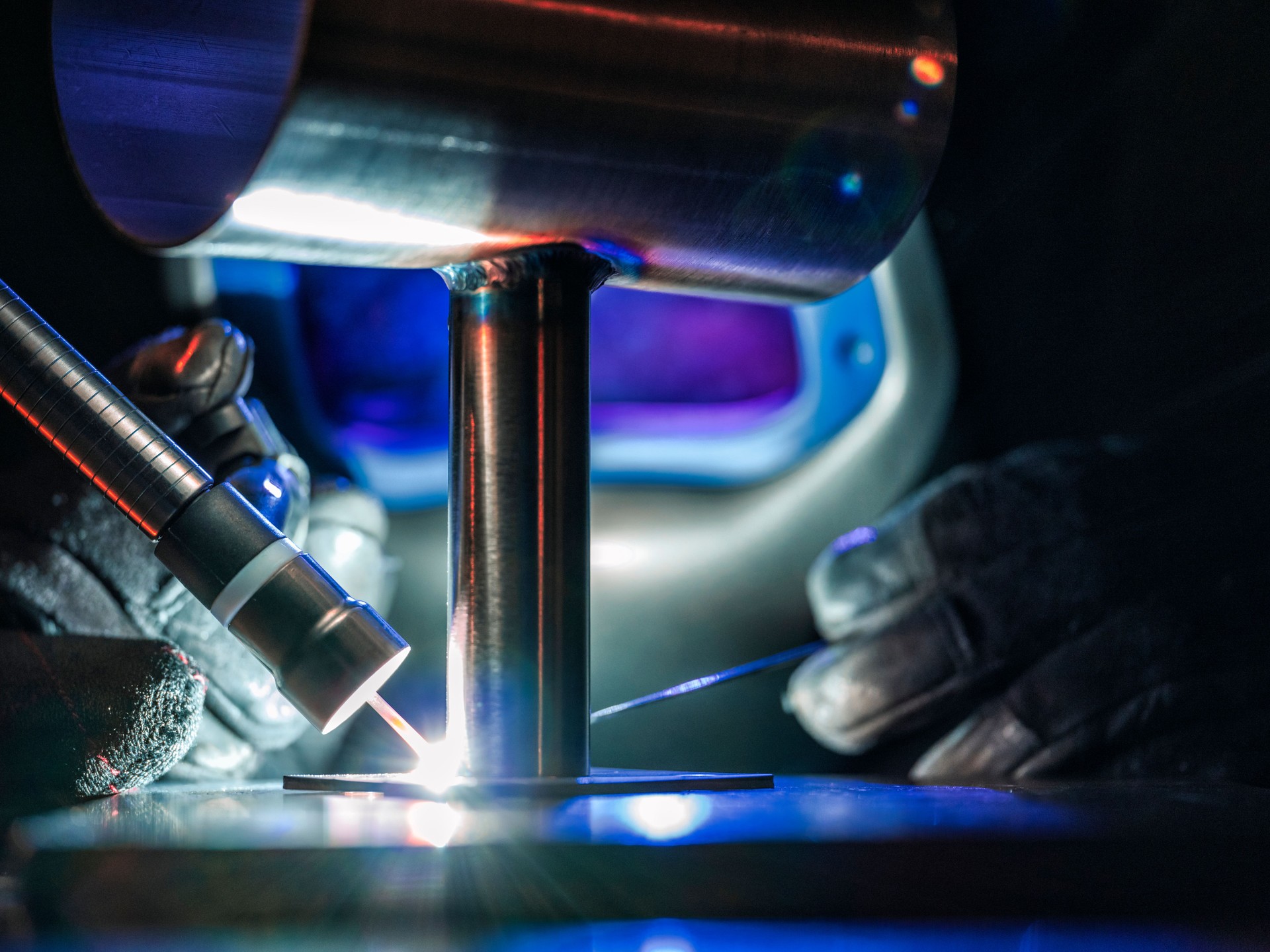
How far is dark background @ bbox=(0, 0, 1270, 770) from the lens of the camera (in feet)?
2.27

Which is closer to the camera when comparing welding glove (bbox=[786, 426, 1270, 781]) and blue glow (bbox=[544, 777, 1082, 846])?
blue glow (bbox=[544, 777, 1082, 846])

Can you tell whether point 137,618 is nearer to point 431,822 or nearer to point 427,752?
point 427,752

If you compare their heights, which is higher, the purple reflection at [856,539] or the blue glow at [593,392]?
the blue glow at [593,392]

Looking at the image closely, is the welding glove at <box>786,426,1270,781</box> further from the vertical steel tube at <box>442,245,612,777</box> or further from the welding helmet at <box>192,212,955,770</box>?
the vertical steel tube at <box>442,245,612,777</box>

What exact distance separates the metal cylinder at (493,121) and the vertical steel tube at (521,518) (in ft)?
0.08

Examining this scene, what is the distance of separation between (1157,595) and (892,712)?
23 centimetres

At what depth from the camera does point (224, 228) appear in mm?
344

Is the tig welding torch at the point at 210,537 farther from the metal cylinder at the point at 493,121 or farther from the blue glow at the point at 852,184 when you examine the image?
the blue glow at the point at 852,184

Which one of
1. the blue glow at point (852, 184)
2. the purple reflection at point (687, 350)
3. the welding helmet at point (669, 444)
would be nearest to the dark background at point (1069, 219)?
the welding helmet at point (669, 444)

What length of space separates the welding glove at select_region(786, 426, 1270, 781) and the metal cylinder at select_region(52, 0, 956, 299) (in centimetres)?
44

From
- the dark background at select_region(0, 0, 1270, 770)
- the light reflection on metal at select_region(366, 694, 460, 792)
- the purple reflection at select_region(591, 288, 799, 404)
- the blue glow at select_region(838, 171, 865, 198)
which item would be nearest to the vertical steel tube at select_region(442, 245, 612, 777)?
the light reflection on metal at select_region(366, 694, 460, 792)

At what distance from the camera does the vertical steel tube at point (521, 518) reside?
38 cm

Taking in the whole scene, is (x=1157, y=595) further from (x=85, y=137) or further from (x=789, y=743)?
(x=85, y=137)

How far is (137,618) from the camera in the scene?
637mm
